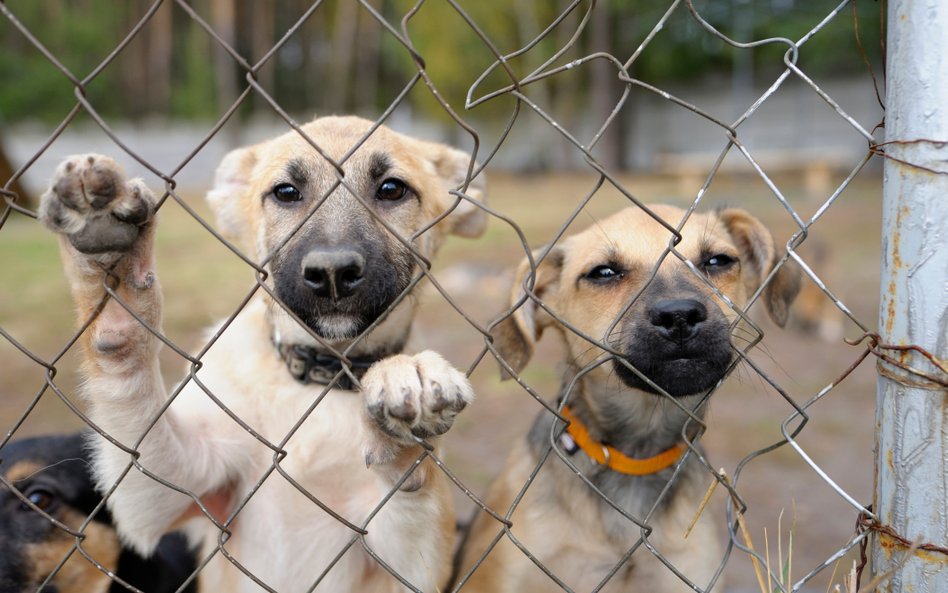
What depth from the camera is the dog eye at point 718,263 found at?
2.84 metres

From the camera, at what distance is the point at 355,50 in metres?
33.0

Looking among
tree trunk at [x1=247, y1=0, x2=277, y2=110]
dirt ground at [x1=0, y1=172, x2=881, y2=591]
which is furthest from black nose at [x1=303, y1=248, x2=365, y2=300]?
tree trunk at [x1=247, y1=0, x2=277, y2=110]

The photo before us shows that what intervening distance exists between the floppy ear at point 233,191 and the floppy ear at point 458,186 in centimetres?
77

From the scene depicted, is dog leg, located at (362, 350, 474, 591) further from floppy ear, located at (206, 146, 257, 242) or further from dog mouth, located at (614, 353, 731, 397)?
floppy ear, located at (206, 146, 257, 242)

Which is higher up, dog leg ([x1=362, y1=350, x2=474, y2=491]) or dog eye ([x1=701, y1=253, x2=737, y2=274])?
dog eye ([x1=701, y1=253, x2=737, y2=274])

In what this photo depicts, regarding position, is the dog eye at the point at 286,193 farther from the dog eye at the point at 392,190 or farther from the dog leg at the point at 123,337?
the dog leg at the point at 123,337

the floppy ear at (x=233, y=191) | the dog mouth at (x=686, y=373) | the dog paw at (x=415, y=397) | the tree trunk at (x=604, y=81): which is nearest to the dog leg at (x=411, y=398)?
the dog paw at (x=415, y=397)

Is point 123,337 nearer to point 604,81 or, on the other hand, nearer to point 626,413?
point 626,413

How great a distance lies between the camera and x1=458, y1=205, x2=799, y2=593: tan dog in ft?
8.00

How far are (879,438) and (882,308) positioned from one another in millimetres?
290

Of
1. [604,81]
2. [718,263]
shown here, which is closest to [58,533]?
[718,263]

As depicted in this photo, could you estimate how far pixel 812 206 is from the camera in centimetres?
1486

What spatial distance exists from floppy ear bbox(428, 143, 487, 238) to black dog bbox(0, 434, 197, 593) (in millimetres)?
1612

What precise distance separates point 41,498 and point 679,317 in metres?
2.27
